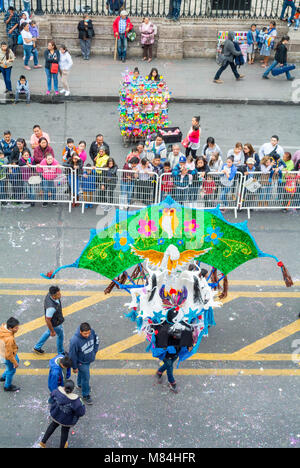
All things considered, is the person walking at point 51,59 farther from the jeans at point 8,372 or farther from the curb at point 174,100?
the jeans at point 8,372

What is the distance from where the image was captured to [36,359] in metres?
8.83

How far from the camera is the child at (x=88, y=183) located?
38.8 feet

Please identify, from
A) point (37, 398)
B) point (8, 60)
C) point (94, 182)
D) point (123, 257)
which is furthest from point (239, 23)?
point (37, 398)

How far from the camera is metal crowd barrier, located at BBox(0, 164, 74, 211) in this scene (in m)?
11.8

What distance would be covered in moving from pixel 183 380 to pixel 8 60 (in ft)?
35.0

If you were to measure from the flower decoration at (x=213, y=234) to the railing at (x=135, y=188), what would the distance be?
4.03 meters

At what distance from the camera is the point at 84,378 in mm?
8047

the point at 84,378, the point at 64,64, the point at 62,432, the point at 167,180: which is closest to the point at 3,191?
the point at 167,180

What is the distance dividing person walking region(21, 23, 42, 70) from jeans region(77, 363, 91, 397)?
11.8m

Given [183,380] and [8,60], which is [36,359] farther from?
[8,60]
